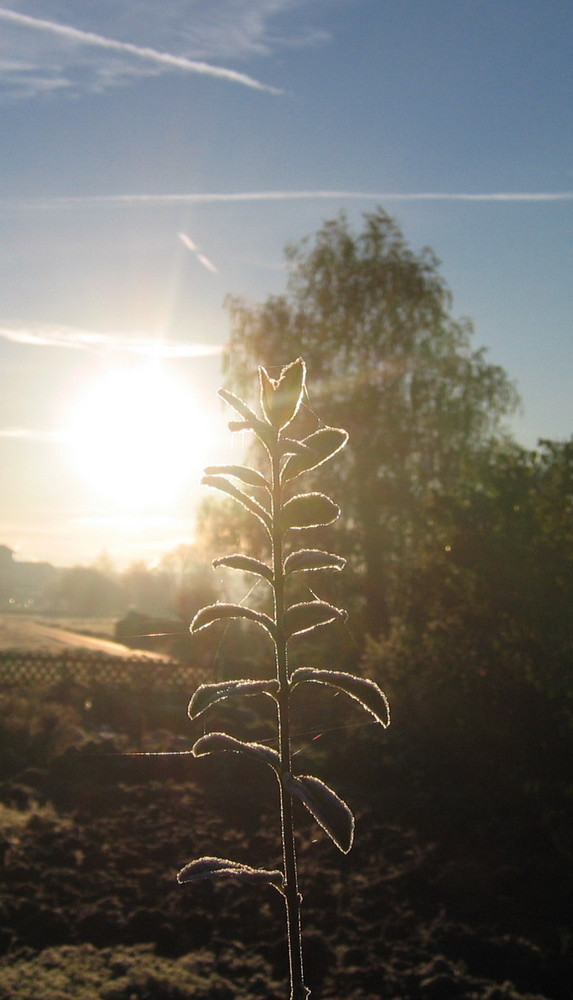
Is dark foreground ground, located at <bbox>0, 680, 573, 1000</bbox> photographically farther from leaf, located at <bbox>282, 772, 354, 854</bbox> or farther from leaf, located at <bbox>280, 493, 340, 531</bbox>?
leaf, located at <bbox>280, 493, 340, 531</bbox>

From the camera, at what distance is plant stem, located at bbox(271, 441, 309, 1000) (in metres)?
1.27

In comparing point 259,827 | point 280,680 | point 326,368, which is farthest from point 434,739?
point 326,368

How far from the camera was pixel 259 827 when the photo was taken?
769 centimetres

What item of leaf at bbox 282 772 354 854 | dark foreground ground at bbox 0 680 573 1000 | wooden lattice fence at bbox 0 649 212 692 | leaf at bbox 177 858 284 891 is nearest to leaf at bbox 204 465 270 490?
leaf at bbox 282 772 354 854

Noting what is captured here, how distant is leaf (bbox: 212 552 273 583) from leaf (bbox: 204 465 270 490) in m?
0.13

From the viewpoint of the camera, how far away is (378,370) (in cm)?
1992

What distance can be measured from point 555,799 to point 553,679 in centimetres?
111

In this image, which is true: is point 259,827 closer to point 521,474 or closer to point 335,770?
point 335,770

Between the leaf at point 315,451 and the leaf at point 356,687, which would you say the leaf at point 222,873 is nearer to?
the leaf at point 356,687

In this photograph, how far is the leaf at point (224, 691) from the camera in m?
1.35

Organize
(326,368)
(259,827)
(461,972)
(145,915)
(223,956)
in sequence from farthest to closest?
(326,368) → (259,827) → (145,915) → (223,956) → (461,972)

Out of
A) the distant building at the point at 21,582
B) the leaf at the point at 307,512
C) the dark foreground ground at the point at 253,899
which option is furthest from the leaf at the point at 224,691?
the distant building at the point at 21,582

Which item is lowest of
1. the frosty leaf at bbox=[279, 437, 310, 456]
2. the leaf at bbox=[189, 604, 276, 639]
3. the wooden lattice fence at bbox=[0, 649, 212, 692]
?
the wooden lattice fence at bbox=[0, 649, 212, 692]

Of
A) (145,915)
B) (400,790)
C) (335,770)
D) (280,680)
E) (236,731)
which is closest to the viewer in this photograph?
(280,680)
